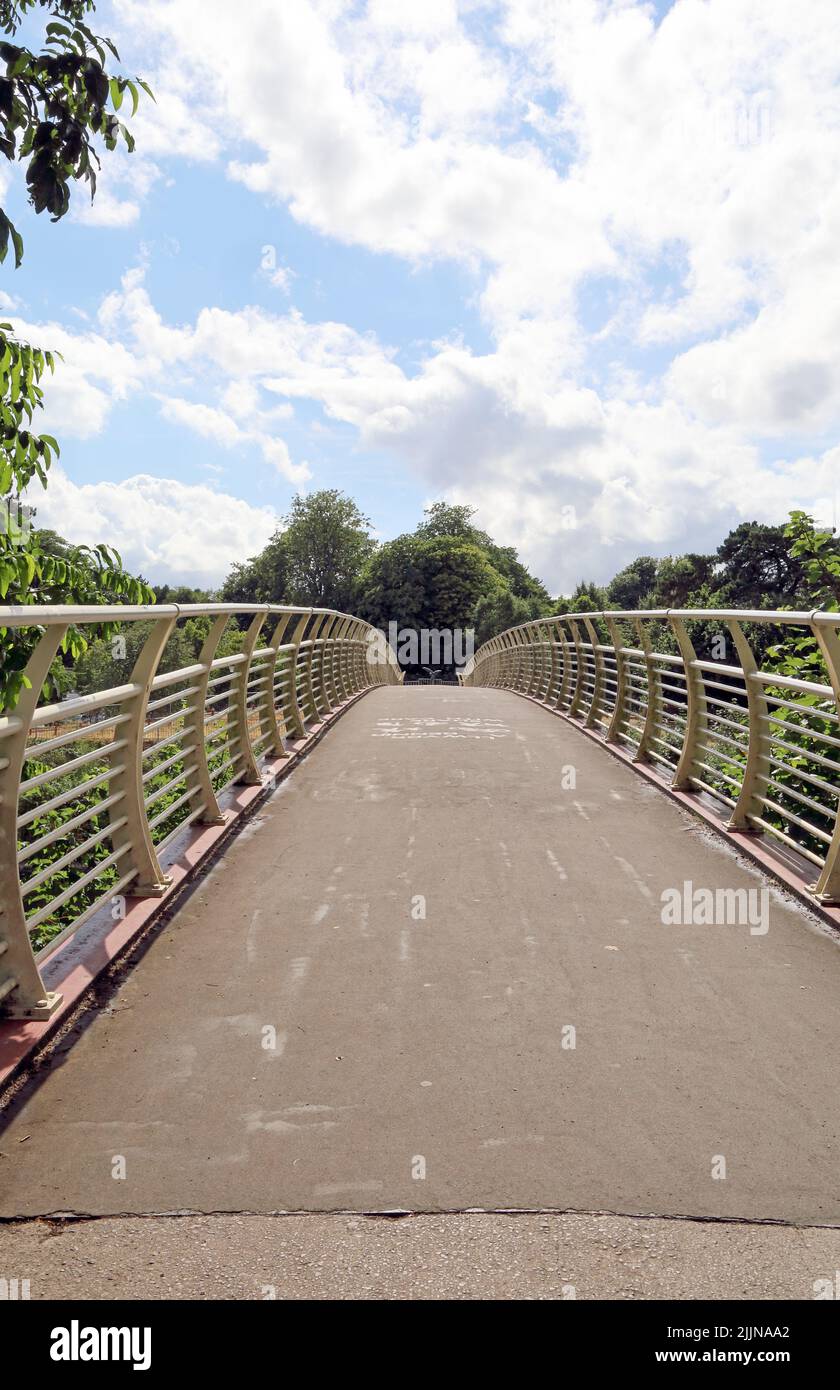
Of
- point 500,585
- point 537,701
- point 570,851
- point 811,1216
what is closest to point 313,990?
point 811,1216

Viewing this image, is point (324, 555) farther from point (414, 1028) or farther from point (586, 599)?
point (414, 1028)

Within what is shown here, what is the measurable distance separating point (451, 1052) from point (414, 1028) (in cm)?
22

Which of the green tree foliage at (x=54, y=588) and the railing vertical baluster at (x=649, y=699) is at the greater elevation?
the green tree foliage at (x=54, y=588)

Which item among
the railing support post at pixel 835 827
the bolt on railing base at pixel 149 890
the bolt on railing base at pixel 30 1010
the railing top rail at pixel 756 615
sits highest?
the railing top rail at pixel 756 615

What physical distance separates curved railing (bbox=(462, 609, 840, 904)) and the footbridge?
6cm

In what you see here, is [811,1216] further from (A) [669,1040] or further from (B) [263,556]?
(B) [263,556]

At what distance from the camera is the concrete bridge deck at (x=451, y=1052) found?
2.76 m

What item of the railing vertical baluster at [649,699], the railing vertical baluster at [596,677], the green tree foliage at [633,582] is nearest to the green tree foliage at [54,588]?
the railing vertical baluster at [649,699]

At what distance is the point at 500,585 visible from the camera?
8694cm

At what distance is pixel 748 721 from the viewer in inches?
244

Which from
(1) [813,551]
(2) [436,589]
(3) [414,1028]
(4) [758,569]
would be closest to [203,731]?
(3) [414,1028]

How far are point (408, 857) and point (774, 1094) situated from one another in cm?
290

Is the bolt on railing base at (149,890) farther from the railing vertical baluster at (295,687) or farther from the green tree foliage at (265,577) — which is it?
the green tree foliage at (265,577)

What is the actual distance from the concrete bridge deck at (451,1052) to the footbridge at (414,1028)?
0.01 metres
